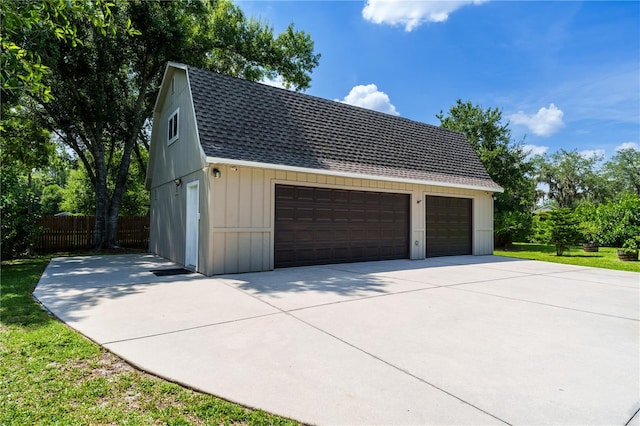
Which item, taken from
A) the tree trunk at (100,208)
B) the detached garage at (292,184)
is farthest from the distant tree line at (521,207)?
the tree trunk at (100,208)

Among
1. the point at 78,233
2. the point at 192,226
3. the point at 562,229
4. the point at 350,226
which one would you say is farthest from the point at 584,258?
the point at 78,233

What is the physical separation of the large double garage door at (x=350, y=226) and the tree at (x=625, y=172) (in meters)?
38.5

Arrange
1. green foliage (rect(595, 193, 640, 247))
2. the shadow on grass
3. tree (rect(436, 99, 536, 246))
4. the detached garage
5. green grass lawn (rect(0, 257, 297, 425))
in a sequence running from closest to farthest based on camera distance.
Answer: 1. green grass lawn (rect(0, 257, 297, 425))
2. the shadow on grass
3. the detached garage
4. green foliage (rect(595, 193, 640, 247))
5. tree (rect(436, 99, 536, 246))

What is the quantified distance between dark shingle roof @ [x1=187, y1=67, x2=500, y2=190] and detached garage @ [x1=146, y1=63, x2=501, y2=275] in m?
0.04

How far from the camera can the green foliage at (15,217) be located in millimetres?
8758

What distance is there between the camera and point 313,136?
9289 millimetres

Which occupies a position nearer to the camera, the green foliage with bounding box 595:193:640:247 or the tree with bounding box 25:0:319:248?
the tree with bounding box 25:0:319:248

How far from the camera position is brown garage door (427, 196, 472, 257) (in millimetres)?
10914

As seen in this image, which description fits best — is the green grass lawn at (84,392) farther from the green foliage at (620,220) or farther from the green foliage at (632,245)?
the green foliage at (620,220)

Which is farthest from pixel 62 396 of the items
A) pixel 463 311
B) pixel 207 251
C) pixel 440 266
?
pixel 440 266

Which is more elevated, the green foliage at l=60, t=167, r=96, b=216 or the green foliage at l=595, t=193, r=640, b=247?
the green foliage at l=60, t=167, r=96, b=216

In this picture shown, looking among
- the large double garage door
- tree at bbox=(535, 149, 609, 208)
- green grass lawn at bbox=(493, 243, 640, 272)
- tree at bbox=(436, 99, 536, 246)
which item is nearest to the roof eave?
the large double garage door

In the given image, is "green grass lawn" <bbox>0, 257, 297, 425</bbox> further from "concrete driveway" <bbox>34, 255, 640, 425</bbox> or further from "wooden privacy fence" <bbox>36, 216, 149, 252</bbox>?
"wooden privacy fence" <bbox>36, 216, 149, 252</bbox>

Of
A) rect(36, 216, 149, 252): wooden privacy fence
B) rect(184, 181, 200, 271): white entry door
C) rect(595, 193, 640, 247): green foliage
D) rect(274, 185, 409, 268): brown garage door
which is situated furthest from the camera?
rect(595, 193, 640, 247): green foliage
